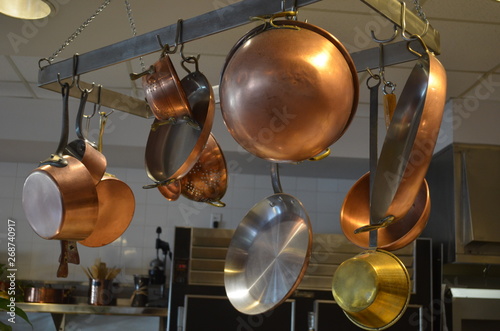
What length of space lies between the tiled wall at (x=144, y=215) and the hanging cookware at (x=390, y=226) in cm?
276

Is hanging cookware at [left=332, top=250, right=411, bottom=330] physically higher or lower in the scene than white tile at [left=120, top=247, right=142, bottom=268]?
lower

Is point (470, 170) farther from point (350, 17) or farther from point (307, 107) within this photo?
point (307, 107)

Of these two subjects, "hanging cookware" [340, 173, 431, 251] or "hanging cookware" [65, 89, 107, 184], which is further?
"hanging cookware" [65, 89, 107, 184]

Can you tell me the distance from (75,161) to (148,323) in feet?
9.42

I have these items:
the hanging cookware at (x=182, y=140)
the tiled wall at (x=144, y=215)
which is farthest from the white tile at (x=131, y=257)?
the hanging cookware at (x=182, y=140)

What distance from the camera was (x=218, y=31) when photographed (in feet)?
3.57

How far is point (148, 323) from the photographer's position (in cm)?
398

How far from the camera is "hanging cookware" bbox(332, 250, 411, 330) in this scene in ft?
3.93

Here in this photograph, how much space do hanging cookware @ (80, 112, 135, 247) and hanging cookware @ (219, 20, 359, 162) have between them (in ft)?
2.35

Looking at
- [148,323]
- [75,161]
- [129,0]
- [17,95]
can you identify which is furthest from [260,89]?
[148,323]

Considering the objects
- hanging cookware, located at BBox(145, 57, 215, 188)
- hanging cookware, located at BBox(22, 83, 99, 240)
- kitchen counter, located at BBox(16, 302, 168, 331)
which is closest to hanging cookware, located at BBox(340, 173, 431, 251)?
hanging cookware, located at BBox(145, 57, 215, 188)

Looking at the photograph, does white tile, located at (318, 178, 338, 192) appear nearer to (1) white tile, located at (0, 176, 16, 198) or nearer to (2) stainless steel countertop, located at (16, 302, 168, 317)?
(2) stainless steel countertop, located at (16, 302, 168, 317)

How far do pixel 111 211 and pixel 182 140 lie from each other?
0.37 metres

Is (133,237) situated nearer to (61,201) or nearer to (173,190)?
(173,190)
